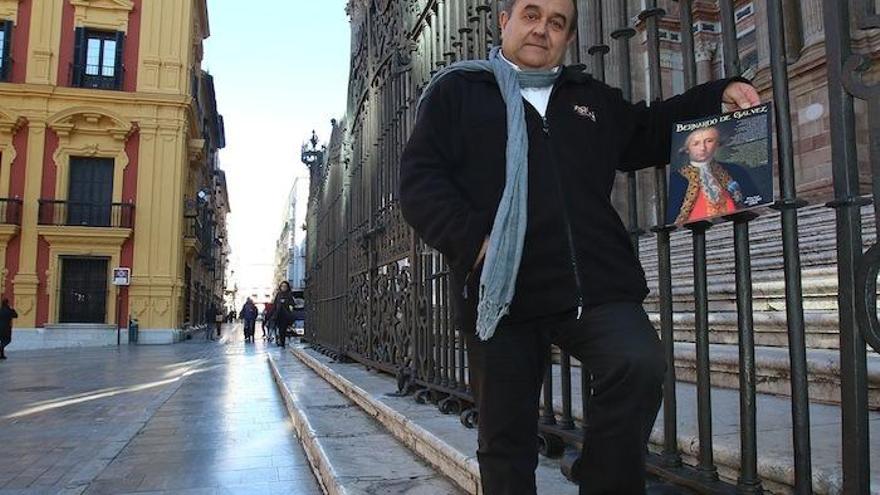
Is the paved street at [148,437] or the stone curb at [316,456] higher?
the stone curb at [316,456]

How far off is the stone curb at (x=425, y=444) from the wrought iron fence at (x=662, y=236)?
0.25 metres

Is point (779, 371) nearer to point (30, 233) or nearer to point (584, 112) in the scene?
point (584, 112)

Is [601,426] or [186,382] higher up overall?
[601,426]

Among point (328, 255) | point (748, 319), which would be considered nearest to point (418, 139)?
point (748, 319)

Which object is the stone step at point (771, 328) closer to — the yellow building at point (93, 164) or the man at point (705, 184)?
the man at point (705, 184)

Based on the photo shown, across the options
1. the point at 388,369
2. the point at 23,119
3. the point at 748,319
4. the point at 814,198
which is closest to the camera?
the point at 748,319

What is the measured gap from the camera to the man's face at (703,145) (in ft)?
5.69

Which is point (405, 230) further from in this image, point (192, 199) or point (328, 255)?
point (192, 199)

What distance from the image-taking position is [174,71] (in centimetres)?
2445

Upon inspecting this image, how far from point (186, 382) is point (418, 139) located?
8.63 metres

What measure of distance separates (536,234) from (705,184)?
49 cm

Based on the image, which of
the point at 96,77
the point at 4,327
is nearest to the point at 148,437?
the point at 4,327

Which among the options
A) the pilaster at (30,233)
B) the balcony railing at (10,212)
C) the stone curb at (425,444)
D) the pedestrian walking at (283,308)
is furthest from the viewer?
the balcony railing at (10,212)

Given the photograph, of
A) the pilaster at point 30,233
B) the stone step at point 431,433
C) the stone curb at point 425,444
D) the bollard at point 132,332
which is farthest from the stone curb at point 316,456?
the pilaster at point 30,233
